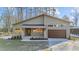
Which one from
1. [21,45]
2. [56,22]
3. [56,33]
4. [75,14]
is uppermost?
[75,14]

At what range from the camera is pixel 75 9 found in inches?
93.7

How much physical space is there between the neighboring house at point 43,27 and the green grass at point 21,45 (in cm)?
10

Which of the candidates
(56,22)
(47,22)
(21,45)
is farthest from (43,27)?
(21,45)

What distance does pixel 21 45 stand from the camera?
241cm

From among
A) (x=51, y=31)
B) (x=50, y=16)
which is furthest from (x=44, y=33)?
(x=50, y=16)

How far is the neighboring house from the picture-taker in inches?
94.2

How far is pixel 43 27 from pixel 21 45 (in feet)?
1.34

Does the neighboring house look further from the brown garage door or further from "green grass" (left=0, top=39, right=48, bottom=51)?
"green grass" (left=0, top=39, right=48, bottom=51)

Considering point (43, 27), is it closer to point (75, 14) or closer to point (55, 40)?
point (55, 40)

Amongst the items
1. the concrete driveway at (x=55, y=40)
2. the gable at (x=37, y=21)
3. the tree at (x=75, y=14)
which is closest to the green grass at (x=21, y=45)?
the concrete driveway at (x=55, y=40)
